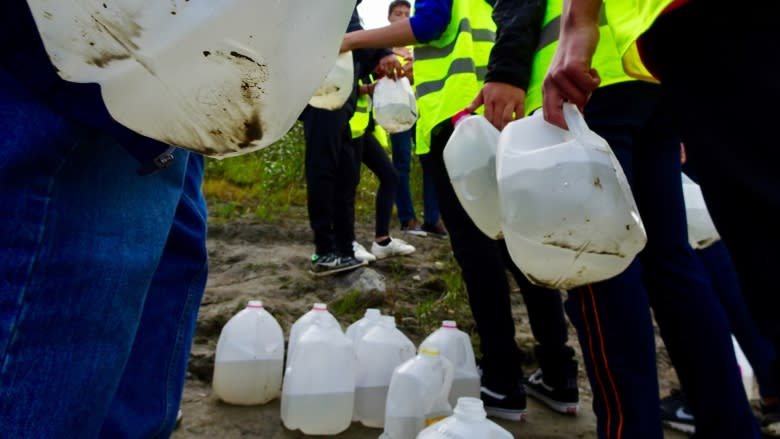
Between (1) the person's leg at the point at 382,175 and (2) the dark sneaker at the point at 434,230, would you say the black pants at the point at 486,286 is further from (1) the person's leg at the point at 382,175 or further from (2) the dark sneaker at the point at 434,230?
(2) the dark sneaker at the point at 434,230

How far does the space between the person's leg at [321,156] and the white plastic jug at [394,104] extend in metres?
0.19

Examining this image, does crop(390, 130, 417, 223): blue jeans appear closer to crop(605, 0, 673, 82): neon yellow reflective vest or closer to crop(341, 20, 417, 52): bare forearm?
crop(341, 20, 417, 52): bare forearm

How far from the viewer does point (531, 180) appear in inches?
35.2

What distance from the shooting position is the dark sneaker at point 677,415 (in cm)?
171

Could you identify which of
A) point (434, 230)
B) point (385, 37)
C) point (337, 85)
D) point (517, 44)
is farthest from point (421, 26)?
point (434, 230)

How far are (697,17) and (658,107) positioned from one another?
63 cm

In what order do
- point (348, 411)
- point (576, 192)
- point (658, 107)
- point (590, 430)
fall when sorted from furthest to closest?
point (590, 430) < point (348, 411) < point (658, 107) < point (576, 192)

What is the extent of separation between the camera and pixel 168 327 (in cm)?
84

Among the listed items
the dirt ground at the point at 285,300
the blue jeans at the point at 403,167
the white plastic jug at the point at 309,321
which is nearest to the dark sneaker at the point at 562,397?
the dirt ground at the point at 285,300

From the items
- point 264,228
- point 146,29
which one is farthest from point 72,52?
point 264,228

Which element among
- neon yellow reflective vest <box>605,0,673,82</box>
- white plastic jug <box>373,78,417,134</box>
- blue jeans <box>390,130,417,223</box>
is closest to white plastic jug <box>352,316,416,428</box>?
neon yellow reflective vest <box>605,0,673,82</box>

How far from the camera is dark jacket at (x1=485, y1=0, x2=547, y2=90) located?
1280 mm

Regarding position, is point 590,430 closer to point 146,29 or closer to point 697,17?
point 697,17

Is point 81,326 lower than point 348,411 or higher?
higher
